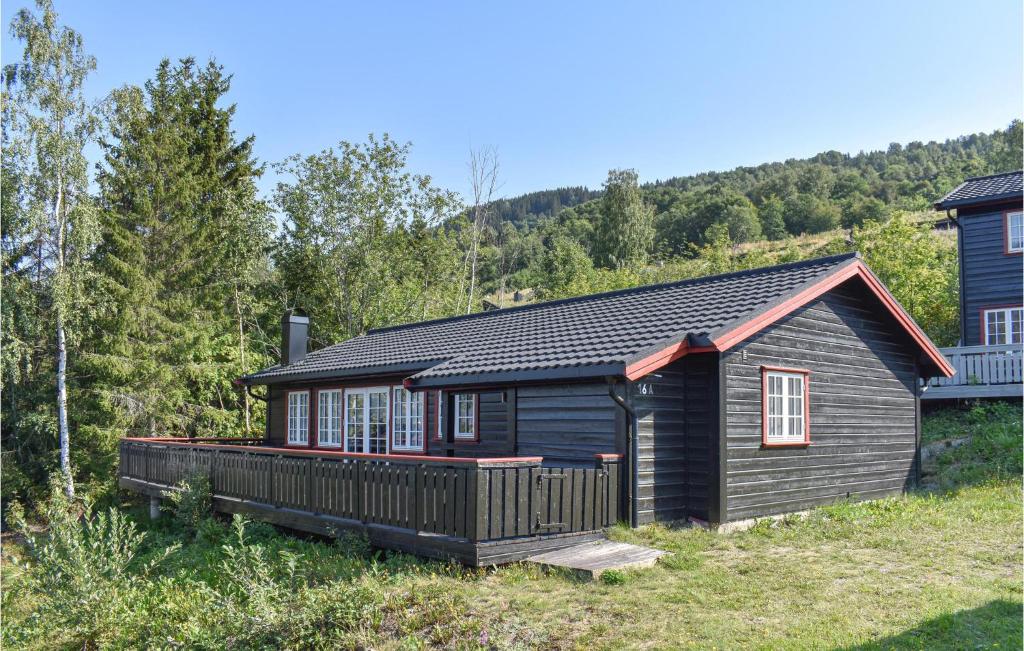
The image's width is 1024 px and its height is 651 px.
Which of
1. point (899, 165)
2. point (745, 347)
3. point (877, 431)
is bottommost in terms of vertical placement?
point (877, 431)

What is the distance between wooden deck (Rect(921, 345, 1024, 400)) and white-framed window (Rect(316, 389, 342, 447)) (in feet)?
46.7

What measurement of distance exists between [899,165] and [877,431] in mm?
84384

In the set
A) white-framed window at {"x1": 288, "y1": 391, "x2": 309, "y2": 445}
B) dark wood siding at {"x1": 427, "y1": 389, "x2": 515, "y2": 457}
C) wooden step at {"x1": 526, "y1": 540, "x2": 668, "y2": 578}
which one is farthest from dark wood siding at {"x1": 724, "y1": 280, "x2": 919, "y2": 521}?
white-framed window at {"x1": 288, "y1": 391, "x2": 309, "y2": 445}

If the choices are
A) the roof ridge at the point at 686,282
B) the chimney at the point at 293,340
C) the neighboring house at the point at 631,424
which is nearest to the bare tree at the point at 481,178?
the chimney at the point at 293,340

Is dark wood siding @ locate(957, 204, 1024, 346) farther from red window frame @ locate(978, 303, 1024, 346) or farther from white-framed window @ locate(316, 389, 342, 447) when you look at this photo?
white-framed window @ locate(316, 389, 342, 447)

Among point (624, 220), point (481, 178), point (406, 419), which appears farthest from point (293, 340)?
point (624, 220)

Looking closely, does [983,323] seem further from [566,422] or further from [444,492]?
[444,492]

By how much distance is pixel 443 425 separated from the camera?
1471 centimetres

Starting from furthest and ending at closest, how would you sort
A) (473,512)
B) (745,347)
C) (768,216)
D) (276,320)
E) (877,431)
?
(768,216) < (276,320) < (877,431) < (745,347) < (473,512)

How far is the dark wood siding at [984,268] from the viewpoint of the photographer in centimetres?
2145

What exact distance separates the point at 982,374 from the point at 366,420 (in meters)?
14.4

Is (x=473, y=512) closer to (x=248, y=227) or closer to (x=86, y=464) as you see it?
(x=86, y=464)

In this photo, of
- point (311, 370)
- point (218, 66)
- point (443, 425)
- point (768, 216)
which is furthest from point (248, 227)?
point (768, 216)

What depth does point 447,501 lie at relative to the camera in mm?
9477
